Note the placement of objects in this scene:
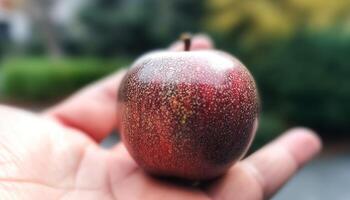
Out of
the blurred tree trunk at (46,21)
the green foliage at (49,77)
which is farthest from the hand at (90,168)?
the blurred tree trunk at (46,21)

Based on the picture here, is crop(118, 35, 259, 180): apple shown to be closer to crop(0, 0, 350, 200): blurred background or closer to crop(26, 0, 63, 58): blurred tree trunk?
crop(0, 0, 350, 200): blurred background

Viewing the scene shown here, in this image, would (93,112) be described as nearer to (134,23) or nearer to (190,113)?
(190,113)

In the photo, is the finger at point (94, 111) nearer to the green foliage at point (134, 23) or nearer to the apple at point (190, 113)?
the apple at point (190, 113)

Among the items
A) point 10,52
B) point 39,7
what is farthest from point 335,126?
point 10,52

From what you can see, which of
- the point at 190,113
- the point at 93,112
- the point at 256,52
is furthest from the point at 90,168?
the point at 256,52

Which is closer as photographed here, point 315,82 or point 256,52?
point 315,82

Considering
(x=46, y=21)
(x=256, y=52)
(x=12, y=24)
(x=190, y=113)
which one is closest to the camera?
(x=190, y=113)

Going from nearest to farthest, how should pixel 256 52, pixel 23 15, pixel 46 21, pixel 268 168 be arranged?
pixel 268 168
pixel 256 52
pixel 46 21
pixel 23 15
